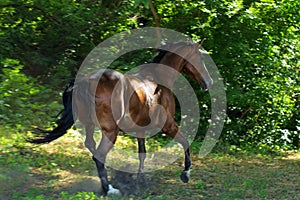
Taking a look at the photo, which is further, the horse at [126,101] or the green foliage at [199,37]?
the green foliage at [199,37]

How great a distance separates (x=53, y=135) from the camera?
6.62 m

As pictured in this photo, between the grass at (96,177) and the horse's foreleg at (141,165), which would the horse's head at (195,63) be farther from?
the grass at (96,177)

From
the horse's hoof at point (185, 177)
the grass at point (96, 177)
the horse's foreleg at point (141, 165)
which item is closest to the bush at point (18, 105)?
the grass at point (96, 177)

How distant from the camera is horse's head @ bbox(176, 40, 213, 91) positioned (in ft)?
24.9

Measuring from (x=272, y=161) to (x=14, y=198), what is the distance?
5.84 m

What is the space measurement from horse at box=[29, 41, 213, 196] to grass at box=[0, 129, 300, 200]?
0.45 metres

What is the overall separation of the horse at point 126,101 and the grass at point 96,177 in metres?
0.45

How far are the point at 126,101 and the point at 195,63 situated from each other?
154 centimetres

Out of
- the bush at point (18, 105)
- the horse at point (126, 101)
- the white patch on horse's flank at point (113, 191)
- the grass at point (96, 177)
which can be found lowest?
the grass at point (96, 177)

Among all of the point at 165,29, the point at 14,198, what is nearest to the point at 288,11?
the point at 165,29

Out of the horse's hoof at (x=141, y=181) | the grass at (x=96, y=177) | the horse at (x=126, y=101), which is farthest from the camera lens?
the horse's hoof at (x=141, y=181)

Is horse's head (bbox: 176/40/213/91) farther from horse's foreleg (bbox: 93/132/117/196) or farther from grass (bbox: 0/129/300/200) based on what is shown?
horse's foreleg (bbox: 93/132/117/196)

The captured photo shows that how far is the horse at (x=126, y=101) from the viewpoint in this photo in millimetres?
6422

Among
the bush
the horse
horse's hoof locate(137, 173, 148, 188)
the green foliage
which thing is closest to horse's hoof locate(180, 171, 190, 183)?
the horse
